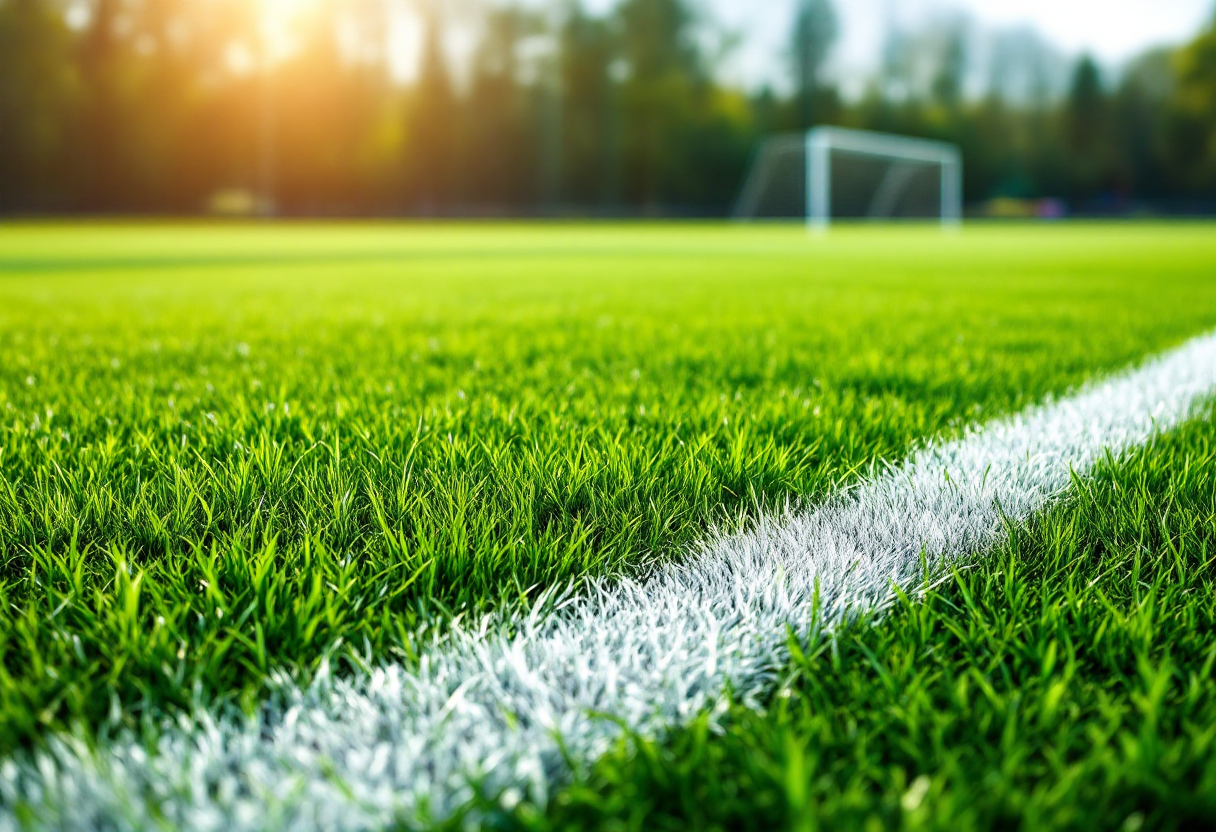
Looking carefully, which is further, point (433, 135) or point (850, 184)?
point (433, 135)

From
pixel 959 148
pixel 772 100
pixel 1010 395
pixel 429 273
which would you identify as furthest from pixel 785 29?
pixel 1010 395

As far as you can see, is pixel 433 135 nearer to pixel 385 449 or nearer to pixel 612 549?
pixel 385 449

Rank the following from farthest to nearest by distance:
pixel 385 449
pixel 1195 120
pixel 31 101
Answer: pixel 1195 120
pixel 31 101
pixel 385 449

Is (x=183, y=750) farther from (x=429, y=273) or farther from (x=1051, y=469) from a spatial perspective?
(x=429, y=273)

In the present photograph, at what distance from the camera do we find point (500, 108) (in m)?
53.5

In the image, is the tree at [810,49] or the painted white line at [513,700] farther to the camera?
the tree at [810,49]

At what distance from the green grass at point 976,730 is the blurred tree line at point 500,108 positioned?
50.1 m

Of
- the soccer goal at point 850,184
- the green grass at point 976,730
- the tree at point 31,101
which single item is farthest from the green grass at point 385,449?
the tree at point 31,101

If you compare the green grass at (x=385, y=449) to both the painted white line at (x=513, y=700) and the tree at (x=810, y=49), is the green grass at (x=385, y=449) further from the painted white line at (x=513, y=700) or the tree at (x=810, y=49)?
the tree at (x=810, y=49)

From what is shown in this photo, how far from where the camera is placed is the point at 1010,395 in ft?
8.89

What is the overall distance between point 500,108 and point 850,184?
A: 26440 millimetres

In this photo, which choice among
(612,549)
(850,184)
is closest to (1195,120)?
(850,184)

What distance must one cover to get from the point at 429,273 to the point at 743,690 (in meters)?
8.65

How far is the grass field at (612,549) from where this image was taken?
839 mm
